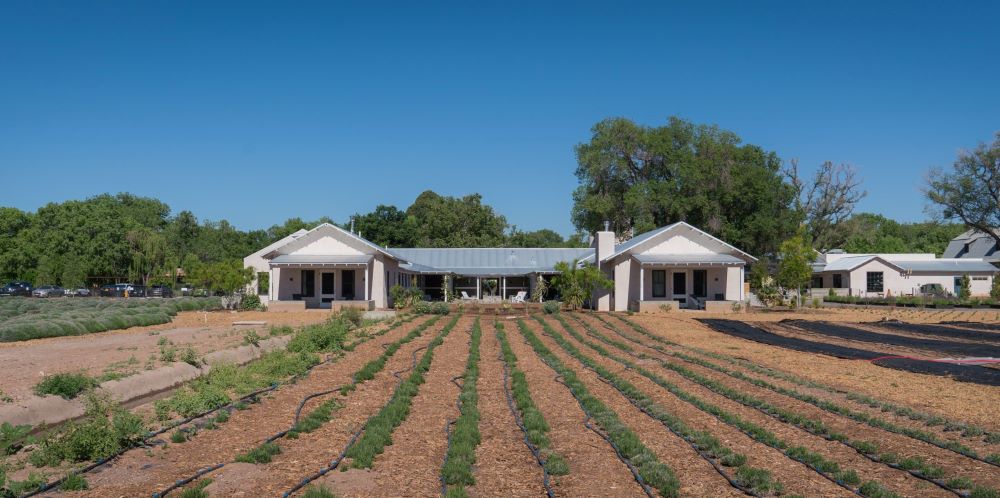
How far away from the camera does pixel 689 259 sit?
112 feet

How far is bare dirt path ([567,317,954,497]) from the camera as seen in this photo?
22.5ft

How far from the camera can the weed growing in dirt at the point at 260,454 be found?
765cm

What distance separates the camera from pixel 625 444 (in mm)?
8234

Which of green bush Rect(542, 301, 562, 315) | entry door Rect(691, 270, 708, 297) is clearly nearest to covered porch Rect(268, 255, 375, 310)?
green bush Rect(542, 301, 562, 315)

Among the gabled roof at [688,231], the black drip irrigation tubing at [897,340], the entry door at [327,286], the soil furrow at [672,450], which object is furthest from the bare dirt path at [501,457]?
the entry door at [327,286]

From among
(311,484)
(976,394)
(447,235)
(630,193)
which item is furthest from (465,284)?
(311,484)

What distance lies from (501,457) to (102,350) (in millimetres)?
12590

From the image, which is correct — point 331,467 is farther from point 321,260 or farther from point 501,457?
point 321,260

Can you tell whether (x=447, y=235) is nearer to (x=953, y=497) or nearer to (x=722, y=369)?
(x=722, y=369)

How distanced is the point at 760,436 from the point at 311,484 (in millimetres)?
5054

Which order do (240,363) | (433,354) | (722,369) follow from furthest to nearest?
(433,354)
(240,363)
(722,369)

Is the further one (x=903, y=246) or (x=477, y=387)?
(x=903, y=246)

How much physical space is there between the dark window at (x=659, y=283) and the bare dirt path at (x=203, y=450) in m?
24.7

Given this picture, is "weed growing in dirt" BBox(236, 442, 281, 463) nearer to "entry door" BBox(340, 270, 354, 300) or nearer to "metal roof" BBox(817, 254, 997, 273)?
"entry door" BBox(340, 270, 354, 300)
